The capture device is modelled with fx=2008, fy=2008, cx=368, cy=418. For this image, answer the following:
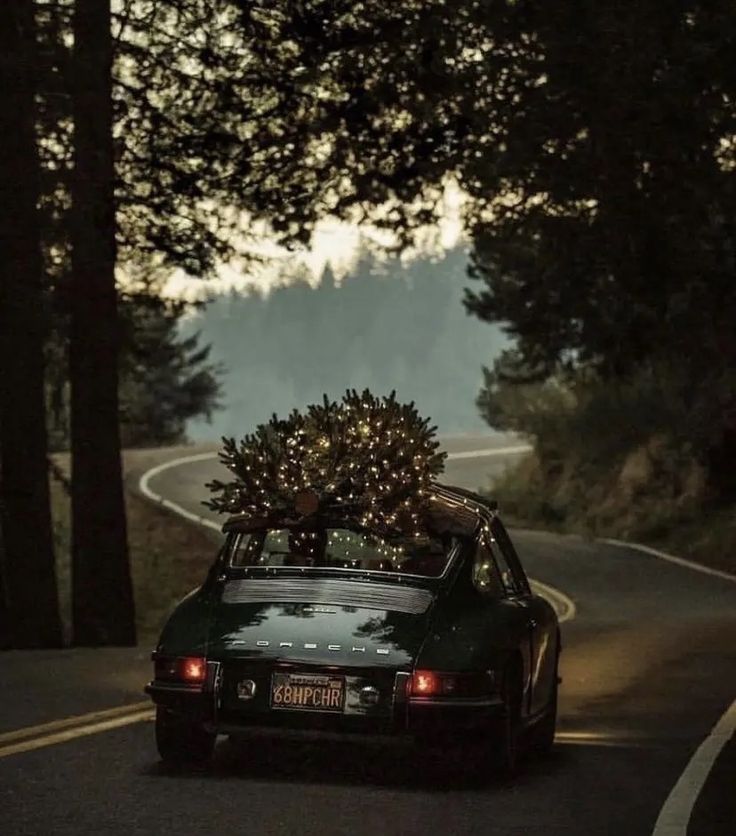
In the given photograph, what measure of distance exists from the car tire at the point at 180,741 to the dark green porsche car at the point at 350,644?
1 centimetres

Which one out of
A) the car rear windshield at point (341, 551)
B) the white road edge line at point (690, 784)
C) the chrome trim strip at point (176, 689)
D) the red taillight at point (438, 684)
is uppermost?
the car rear windshield at point (341, 551)

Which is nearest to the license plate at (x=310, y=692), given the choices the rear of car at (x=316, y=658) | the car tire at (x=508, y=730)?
the rear of car at (x=316, y=658)

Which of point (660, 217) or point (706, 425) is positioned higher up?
point (660, 217)

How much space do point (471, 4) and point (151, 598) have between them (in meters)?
18.3

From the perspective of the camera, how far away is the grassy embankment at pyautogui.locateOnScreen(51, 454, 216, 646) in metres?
37.2

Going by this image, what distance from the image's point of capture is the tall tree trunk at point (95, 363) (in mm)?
21781

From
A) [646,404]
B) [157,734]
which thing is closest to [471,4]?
[157,734]

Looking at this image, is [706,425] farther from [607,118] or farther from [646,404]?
[607,118]

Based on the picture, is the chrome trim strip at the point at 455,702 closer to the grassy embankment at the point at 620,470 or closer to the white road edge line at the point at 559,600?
the white road edge line at the point at 559,600

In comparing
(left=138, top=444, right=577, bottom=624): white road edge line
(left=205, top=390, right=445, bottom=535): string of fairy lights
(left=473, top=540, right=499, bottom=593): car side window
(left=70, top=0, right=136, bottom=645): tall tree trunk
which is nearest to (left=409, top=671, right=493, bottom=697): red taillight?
(left=473, top=540, right=499, bottom=593): car side window

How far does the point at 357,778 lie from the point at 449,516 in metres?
1.68

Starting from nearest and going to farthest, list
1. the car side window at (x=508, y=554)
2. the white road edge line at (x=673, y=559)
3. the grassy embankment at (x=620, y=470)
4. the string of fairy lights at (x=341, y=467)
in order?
the string of fairy lights at (x=341, y=467) < the car side window at (x=508, y=554) < the white road edge line at (x=673, y=559) < the grassy embankment at (x=620, y=470)

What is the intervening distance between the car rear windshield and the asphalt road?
1.09 m

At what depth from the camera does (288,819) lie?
911 cm
